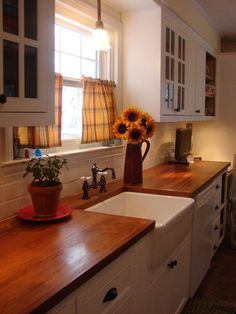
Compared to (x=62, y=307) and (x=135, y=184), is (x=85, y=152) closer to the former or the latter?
(x=135, y=184)

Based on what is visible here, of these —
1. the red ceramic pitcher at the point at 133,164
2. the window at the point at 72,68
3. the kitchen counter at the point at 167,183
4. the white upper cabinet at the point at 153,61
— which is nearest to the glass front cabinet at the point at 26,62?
the kitchen counter at the point at 167,183

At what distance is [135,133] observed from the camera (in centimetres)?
252

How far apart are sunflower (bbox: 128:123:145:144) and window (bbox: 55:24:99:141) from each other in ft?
1.15

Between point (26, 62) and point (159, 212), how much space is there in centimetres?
141

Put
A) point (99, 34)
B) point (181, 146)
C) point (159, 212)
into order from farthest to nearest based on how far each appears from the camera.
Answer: point (181, 146) < point (159, 212) < point (99, 34)

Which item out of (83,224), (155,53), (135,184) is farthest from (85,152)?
(155,53)

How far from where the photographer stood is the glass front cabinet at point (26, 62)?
1.27 metres

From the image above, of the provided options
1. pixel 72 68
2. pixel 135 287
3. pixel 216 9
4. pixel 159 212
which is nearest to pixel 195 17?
pixel 216 9

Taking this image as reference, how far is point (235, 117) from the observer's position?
4.69 metres

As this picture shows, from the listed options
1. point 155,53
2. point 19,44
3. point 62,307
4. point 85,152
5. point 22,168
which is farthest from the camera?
point 155,53

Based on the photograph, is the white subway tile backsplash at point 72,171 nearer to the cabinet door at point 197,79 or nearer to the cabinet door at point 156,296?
the cabinet door at point 197,79

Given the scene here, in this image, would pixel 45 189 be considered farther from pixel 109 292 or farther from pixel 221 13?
pixel 221 13

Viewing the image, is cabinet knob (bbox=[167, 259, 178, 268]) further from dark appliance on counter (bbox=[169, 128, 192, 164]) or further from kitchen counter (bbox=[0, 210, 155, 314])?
dark appliance on counter (bbox=[169, 128, 192, 164])

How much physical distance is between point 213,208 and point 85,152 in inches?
54.1
